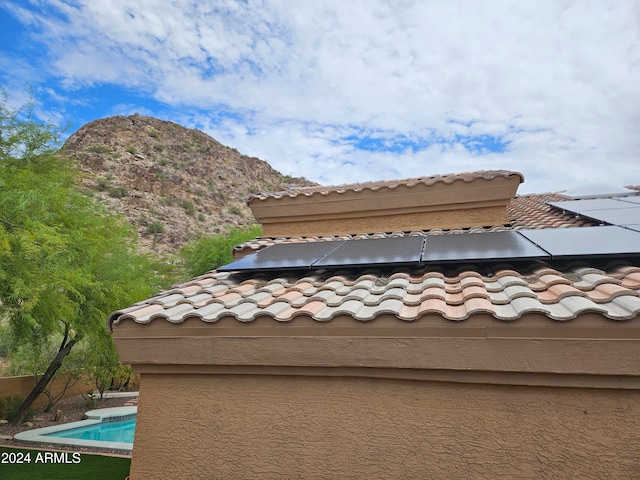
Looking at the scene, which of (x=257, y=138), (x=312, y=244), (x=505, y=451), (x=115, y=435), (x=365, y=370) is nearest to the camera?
(x=505, y=451)

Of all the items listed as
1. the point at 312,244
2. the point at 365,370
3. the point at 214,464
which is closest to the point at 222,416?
the point at 214,464

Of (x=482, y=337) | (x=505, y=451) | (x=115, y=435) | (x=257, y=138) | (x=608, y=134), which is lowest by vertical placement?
(x=115, y=435)

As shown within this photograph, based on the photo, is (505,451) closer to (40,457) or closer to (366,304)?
(366,304)

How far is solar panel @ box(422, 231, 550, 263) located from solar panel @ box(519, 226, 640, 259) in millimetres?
152

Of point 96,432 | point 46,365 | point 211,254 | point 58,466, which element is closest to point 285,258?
point 58,466

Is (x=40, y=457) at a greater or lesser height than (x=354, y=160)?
lesser

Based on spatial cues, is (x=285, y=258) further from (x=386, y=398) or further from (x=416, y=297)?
(x=386, y=398)

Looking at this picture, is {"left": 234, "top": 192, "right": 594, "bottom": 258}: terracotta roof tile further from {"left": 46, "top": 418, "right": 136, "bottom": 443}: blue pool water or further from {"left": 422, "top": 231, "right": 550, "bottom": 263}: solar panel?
{"left": 46, "top": 418, "right": 136, "bottom": 443}: blue pool water

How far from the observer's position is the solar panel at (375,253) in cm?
413

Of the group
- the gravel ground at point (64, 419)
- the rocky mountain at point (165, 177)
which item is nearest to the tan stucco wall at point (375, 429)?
the gravel ground at point (64, 419)

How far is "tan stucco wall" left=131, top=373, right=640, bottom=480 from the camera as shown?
100 inches

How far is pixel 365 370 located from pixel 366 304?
52 centimetres

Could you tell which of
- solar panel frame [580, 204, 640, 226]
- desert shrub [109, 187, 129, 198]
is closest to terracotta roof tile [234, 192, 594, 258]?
solar panel frame [580, 204, 640, 226]

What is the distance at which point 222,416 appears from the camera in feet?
10.5
